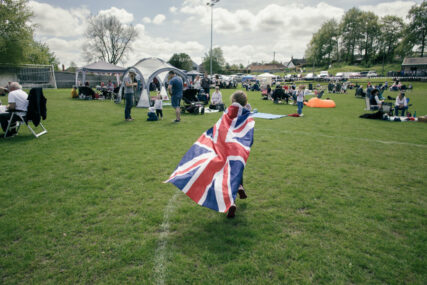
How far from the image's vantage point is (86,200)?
3.98m

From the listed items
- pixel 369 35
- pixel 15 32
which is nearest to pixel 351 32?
pixel 369 35

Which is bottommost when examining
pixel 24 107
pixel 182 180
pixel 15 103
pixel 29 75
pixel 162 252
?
pixel 162 252

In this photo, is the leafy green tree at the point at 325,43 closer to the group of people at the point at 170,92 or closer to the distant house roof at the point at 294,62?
the distant house roof at the point at 294,62

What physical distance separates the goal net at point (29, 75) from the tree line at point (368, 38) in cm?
8857

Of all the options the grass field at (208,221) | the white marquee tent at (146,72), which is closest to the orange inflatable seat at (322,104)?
the white marquee tent at (146,72)

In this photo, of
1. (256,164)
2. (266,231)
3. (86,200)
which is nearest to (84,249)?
(86,200)

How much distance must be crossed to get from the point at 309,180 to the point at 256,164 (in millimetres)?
1313

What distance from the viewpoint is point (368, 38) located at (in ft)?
269

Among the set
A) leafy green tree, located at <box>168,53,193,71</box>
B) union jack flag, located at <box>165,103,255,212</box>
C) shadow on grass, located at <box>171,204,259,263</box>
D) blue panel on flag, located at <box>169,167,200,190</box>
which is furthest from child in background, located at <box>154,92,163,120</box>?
leafy green tree, located at <box>168,53,193,71</box>

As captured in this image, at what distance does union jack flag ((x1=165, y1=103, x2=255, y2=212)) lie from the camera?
319cm

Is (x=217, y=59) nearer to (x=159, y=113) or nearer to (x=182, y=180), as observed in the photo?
(x=159, y=113)

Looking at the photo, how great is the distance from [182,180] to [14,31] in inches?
1666

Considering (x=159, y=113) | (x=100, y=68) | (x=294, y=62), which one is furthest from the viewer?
(x=294, y=62)

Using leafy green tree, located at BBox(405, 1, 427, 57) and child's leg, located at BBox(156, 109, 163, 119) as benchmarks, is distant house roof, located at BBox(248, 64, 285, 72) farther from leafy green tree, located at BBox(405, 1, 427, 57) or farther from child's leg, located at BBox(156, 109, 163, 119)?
child's leg, located at BBox(156, 109, 163, 119)
